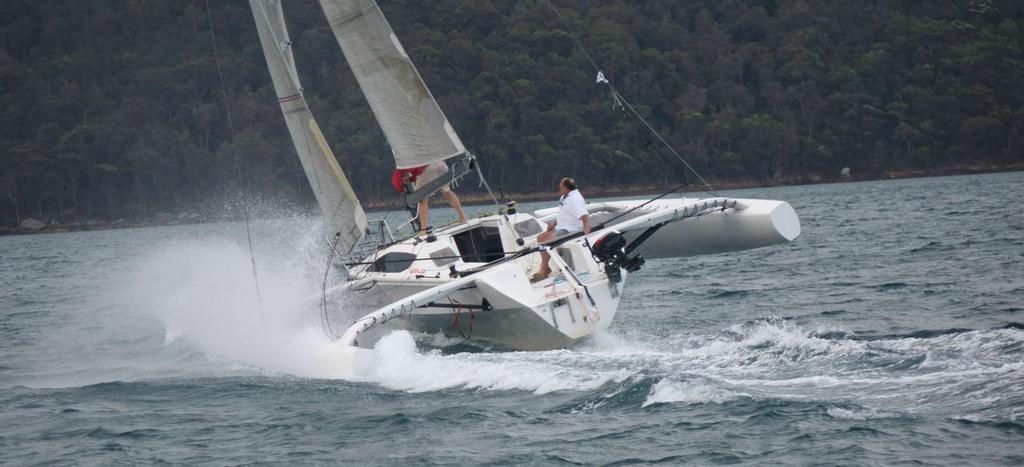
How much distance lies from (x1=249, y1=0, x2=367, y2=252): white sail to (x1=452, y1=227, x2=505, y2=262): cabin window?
1.89 m

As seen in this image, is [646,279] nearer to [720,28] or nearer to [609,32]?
[609,32]

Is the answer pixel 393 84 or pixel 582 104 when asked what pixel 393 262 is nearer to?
pixel 393 84

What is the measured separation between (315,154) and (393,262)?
247 centimetres

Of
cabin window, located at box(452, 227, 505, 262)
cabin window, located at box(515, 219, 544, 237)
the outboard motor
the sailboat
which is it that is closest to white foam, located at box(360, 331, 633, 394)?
the sailboat

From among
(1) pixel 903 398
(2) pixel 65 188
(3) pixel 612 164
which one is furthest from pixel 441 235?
(2) pixel 65 188

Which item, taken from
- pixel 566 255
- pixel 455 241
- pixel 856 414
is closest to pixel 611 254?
pixel 566 255

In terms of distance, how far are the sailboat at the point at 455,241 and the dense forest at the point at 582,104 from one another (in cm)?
4812

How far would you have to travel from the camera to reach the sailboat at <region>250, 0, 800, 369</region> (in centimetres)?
1242

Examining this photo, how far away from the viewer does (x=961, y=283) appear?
51.7 ft

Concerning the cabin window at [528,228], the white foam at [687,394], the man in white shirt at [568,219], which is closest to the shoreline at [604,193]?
the cabin window at [528,228]

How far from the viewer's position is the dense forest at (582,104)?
6944cm

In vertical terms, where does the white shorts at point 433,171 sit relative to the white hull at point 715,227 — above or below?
above

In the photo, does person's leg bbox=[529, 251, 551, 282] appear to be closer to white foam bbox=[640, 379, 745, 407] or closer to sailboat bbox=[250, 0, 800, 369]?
sailboat bbox=[250, 0, 800, 369]

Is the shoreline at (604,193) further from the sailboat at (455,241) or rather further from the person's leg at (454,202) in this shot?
the person's leg at (454,202)
